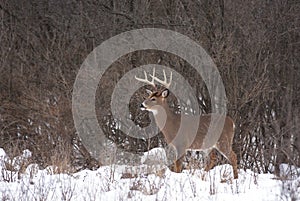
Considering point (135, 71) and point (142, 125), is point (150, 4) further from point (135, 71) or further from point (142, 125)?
point (142, 125)

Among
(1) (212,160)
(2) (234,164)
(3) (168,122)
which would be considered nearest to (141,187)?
(2) (234,164)

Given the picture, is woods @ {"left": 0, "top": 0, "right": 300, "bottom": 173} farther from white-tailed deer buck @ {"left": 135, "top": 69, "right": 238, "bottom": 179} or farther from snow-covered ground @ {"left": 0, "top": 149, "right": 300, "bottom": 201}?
snow-covered ground @ {"left": 0, "top": 149, "right": 300, "bottom": 201}

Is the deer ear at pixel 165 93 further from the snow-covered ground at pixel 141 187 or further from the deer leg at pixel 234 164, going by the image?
the snow-covered ground at pixel 141 187

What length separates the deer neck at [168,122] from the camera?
1122cm

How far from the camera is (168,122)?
11391mm

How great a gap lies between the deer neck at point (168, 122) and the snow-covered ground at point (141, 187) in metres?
2.44

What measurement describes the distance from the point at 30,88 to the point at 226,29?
4.79 metres

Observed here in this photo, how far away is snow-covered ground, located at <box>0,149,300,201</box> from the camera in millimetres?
6703

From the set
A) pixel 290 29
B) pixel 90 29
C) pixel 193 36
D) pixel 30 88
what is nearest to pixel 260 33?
pixel 290 29

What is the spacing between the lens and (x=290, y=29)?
13.0 m

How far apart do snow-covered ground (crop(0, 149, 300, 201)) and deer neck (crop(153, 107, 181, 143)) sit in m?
2.44

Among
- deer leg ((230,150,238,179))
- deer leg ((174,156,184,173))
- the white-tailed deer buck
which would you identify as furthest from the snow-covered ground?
the white-tailed deer buck

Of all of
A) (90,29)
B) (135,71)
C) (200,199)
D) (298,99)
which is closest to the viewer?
(200,199)

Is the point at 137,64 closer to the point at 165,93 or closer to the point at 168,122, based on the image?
the point at 165,93
